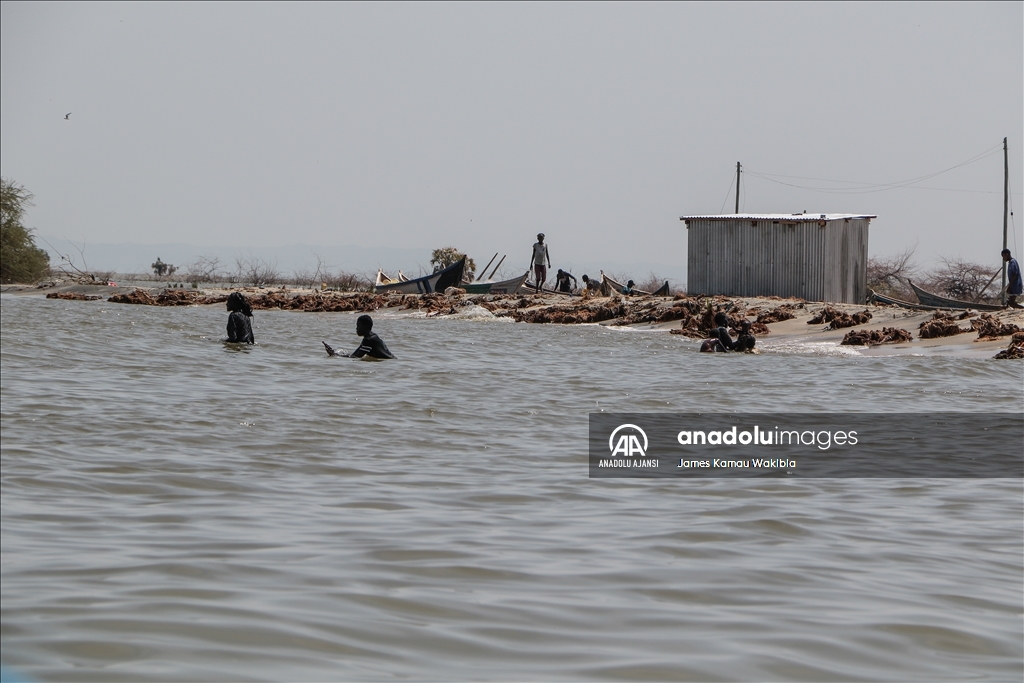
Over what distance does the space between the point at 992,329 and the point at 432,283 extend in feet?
75.7

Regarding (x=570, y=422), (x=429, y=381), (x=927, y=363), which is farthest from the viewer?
(x=927, y=363)

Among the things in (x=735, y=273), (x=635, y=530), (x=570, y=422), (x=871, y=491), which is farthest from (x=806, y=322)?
(x=635, y=530)

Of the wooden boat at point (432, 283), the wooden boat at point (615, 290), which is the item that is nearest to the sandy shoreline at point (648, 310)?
the wooden boat at point (615, 290)

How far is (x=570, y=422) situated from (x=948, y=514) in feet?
15.0

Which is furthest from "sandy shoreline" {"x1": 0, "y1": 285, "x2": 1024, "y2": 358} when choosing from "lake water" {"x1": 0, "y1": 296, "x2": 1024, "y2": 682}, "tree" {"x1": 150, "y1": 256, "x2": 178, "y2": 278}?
"tree" {"x1": 150, "y1": 256, "x2": 178, "y2": 278}

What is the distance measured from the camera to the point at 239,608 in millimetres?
4105

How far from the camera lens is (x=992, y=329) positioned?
20.5 metres

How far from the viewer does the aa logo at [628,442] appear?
862cm

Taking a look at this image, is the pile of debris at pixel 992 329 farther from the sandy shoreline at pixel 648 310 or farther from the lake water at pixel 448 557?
the lake water at pixel 448 557

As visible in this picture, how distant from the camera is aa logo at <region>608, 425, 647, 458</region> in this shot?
8.62 metres

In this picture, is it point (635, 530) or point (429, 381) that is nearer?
point (635, 530)

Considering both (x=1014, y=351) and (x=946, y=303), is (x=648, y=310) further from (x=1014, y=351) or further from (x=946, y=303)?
(x=1014, y=351)

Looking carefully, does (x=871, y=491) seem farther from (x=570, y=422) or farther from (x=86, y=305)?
(x=86, y=305)

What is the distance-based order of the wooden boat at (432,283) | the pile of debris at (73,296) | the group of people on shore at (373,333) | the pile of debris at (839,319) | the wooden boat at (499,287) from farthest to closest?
the wooden boat at (432,283) → the pile of debris at (73,296) → the wooden boat at (499,287) → the pile of debris at (839,319) → the group of people on shore at (373,333)
